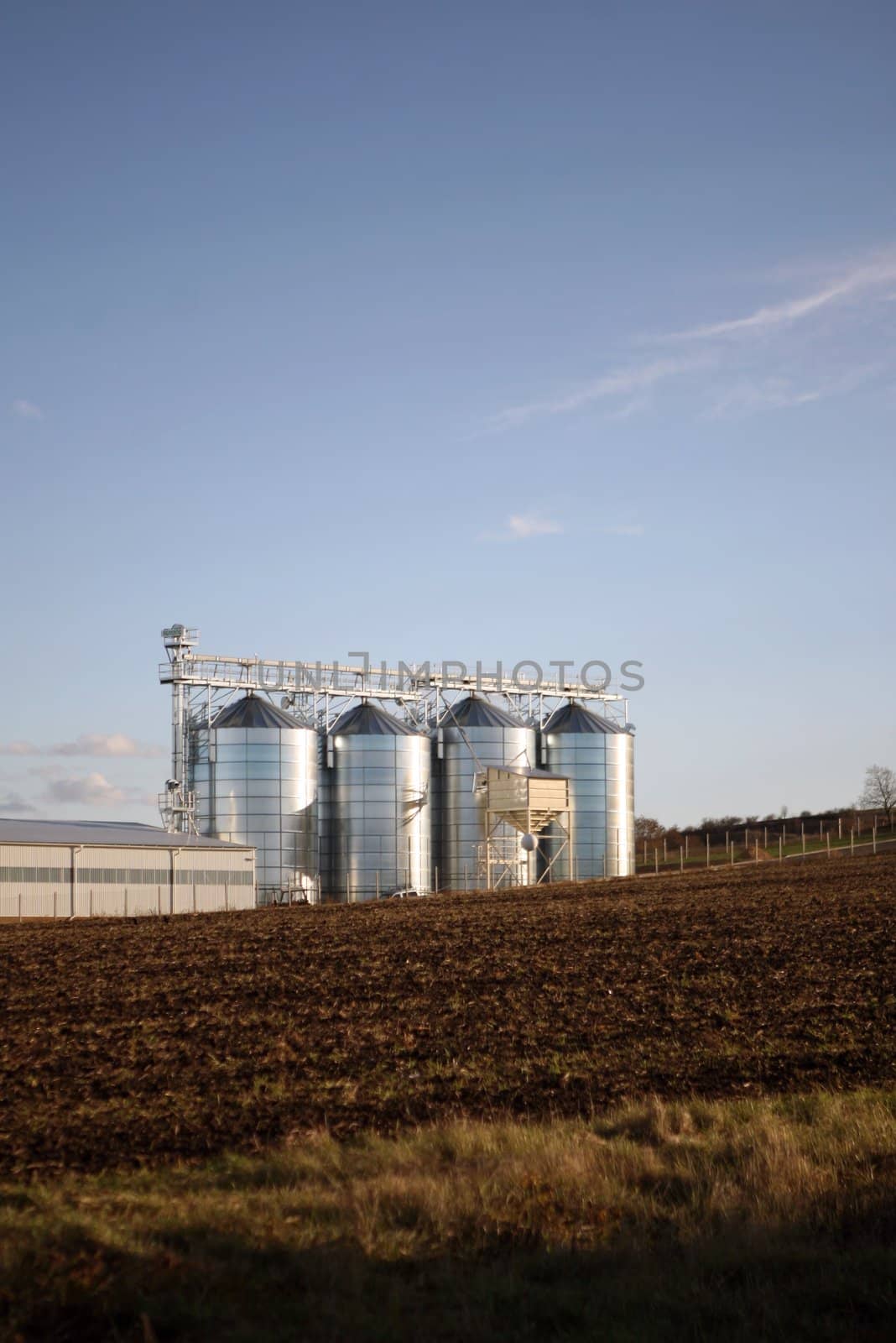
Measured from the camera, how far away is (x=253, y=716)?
70.0 m

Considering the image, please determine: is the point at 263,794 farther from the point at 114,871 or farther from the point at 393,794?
the point at 114,871

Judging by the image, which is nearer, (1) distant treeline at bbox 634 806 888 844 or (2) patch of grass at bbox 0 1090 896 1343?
(2) patch of grass at bbox 0 1090 896 1343

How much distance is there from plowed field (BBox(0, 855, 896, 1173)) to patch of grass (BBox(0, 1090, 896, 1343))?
6.16ft

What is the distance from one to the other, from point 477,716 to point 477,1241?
6876cm

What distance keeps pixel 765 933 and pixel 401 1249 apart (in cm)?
2483

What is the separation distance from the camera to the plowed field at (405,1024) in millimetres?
16391

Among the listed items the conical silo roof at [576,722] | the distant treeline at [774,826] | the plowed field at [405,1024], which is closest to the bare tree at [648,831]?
the distant treeline at [774,826]

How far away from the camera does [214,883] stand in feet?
204

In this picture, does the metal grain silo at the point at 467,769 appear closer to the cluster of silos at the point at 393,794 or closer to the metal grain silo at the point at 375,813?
the cluster of silos at the point at 393,794

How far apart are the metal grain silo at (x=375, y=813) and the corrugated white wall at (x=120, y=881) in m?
9.77

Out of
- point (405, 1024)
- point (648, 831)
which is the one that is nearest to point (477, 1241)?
point (405, 1024)

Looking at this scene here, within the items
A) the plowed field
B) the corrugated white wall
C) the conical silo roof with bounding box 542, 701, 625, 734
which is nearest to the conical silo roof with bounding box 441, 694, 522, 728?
the conical silo roof with bounding box 542, 701, 625, 734

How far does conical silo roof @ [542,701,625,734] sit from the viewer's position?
8294 centimetres

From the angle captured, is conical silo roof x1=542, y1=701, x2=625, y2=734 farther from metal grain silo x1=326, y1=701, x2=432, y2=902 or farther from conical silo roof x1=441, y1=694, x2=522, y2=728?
metal grain silo x1=326, y1=701, x2=432, y2=902
